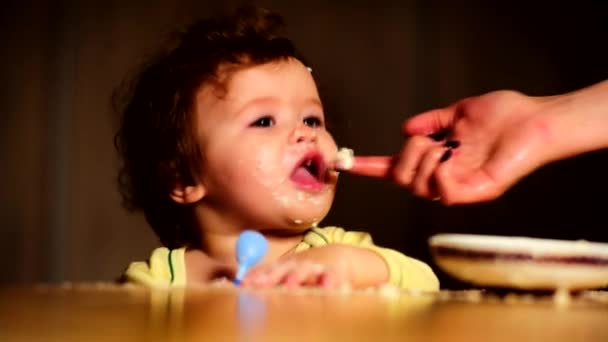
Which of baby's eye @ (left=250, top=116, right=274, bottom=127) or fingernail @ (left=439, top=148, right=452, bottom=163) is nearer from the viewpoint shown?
fingernail @ (left=439, top=148, right=452, bottom=163)

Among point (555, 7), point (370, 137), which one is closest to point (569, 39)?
point (555, 7)

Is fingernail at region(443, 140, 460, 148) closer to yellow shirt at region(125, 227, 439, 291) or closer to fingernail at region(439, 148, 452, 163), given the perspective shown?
fingernail at region(439, 148, 452, 163)

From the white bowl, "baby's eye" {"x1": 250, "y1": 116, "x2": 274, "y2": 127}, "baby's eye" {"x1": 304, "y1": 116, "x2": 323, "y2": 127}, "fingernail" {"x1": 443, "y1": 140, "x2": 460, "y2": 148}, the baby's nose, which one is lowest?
the white bowl

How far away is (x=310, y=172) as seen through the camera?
3.67 feet

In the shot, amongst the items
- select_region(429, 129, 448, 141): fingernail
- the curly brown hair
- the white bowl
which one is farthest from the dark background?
the white bowl

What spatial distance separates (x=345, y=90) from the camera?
166 centimetres

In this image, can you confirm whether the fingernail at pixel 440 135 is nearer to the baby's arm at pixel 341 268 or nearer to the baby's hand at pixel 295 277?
the baby's arm at pixel 341 268

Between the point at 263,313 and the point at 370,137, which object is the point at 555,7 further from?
the point at 263,313

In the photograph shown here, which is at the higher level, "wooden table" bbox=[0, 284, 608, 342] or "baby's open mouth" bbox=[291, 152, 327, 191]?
"baby's open mouth" bbox=[291, 152, 327, 191]

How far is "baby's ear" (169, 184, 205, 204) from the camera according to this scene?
1.19 metres

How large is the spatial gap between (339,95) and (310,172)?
1.81 feet

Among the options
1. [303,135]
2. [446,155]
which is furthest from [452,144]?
[303,135]

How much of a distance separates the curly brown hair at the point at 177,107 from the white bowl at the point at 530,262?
1.87 feet

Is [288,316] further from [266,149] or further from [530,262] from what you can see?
[266,149]
